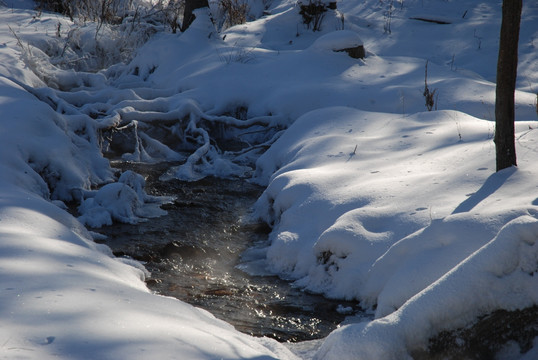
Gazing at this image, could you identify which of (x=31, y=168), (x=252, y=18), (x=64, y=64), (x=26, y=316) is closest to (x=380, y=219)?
(x=26, y=316)

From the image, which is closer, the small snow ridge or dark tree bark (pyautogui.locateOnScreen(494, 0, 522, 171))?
dark tree bark (pyautogui.locateOnScreen(494, 0, 522, 171))

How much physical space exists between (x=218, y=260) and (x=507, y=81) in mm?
2837

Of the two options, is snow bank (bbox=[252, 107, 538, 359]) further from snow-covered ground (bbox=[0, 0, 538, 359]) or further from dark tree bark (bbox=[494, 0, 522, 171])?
dark tree bark (bbox=[494, 0, 522, 171])

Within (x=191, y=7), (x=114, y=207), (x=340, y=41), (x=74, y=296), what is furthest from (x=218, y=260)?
(x=191, y=7)

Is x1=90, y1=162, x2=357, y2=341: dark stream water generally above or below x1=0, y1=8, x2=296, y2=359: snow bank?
below

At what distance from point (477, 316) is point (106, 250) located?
301 centimetres

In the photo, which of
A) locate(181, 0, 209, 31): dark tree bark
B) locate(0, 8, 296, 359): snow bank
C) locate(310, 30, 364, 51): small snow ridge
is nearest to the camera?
locate(0, 8, 296, 359): snow bank

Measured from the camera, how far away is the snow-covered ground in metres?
2.61

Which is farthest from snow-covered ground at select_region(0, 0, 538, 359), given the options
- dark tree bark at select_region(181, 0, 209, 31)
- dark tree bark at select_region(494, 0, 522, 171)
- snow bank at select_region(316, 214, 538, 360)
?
dark tree bark at select_region(181, 0, 209, 31)

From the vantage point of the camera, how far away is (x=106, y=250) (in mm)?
4531

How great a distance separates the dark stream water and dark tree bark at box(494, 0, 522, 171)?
5.34 ft

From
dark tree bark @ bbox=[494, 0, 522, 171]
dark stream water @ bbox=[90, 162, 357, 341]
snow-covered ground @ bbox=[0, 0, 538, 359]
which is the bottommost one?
dark stream water @ bbox=[90, 162, 357, 341]

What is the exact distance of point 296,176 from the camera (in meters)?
5.51

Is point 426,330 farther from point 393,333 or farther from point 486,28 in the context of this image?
point 486,28
